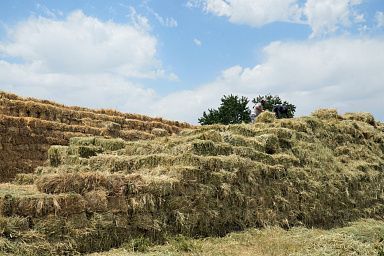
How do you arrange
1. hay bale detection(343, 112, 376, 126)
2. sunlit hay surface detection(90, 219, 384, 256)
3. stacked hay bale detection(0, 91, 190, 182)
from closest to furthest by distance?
sunlit hay surface detection(90, 219, 384, 256) < stacked hay bale detection(0, 91, 190, 182) < hay bale detection(343, 112, 376, 126)

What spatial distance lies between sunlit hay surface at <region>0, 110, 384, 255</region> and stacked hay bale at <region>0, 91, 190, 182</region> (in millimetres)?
2814

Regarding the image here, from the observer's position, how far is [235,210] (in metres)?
11.3

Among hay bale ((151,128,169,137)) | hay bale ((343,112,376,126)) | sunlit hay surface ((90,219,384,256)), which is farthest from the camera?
hay bale ((151,128,169,137))

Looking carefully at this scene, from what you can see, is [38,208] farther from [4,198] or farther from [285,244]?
[285,244]

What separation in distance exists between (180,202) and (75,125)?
34.5 feet

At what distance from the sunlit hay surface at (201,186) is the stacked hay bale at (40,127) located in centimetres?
281

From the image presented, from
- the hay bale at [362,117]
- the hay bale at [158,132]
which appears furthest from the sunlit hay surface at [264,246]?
the hay bale at [158,132]

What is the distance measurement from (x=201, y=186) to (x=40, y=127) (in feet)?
30.8

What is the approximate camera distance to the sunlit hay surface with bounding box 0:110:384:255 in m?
8.46

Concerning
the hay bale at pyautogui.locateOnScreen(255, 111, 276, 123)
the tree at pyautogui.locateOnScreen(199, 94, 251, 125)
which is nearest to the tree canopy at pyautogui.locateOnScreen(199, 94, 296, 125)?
the tree at pyautogui.locateOnScreen(199, 94, 251, 125)

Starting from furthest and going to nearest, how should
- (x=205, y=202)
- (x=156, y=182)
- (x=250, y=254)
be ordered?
1. (x=205, y=202)
2. (x=156, y=182)
3. (x=250, y=254)

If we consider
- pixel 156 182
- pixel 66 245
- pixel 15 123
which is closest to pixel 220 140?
pixel 156 182

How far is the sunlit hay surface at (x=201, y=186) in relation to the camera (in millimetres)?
8461

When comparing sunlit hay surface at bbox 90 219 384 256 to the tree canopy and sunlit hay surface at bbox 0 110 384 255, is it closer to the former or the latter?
sunlit hay surface at bbox 0 110 384 255
